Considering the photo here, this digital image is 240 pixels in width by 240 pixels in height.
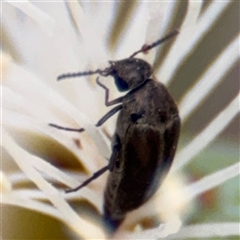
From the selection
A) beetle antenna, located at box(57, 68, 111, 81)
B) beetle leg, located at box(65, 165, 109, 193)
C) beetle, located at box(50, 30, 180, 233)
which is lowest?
beetle leg, located at box(65, 165, 109, 193)

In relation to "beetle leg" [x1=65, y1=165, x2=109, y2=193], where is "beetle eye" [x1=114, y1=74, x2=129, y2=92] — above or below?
above

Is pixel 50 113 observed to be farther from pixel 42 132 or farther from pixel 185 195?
pixel 185 195

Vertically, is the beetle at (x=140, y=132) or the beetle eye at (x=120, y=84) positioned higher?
the beetle eye at (x=120, y=84)

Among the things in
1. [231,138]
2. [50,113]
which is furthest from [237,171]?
[50,113]
